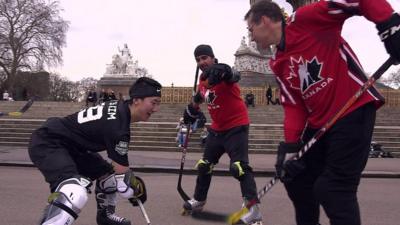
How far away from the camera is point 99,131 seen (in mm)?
4516

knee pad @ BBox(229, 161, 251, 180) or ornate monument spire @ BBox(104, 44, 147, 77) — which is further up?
ornate monument spire @ BBox(104, 44, 147, 77)

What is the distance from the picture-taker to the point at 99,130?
4.51 metres

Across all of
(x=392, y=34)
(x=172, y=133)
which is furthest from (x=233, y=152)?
(x=172, y=133)

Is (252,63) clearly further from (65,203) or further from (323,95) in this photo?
(323,95)

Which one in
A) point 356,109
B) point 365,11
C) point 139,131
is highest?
point 365,11

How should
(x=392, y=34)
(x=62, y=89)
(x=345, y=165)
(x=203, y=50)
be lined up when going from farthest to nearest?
(x=62, y=89), (x=203, y=50), (x=345, y=165), (x=392, y=34)

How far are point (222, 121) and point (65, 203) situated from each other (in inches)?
105

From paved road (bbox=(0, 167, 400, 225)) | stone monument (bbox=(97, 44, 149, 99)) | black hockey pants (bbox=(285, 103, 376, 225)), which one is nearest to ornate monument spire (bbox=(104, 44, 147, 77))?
stone monument (bbox=(97, 44, 149, 99))

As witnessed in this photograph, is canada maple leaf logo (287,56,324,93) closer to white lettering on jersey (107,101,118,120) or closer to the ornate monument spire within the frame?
white lettering on jersey (107,101,118,120)

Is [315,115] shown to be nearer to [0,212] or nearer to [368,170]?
[0,212]

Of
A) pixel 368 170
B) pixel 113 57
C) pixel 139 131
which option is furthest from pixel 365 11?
pixel 113 57

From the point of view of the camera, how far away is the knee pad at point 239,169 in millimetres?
5934

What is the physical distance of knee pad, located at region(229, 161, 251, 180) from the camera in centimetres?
593

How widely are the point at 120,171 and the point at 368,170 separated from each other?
969 centimetres
